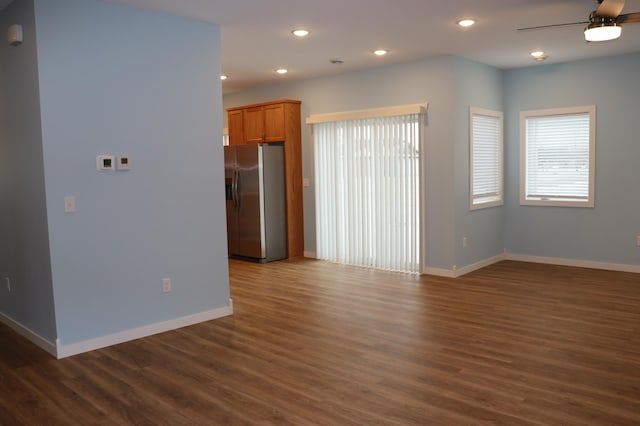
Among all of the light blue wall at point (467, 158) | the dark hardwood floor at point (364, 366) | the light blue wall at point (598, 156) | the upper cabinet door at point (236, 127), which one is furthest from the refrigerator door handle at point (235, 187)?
the light blue wall at point (598, 156)

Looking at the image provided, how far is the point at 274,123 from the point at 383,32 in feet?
9.72

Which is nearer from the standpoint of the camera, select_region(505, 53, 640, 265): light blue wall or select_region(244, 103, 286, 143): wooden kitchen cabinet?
select_region(505, 53, 640, 265): light blue wall

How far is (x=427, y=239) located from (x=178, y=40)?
3600 mm

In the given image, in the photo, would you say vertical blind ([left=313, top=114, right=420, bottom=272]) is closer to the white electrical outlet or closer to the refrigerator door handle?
the refrigerator door handle

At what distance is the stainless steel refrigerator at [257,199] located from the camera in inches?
290

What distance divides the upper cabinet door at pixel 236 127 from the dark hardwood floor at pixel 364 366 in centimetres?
336

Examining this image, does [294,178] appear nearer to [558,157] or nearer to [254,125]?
[254,125]

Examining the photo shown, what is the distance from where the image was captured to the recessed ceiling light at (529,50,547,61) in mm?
6059

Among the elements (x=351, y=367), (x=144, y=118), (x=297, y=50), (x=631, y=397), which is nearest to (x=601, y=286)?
(x=631, y=397)

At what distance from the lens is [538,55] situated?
6.21 m

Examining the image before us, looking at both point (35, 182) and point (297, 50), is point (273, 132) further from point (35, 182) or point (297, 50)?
point (35, 182)

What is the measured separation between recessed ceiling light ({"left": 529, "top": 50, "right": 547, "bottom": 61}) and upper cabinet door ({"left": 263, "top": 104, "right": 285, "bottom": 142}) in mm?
3276

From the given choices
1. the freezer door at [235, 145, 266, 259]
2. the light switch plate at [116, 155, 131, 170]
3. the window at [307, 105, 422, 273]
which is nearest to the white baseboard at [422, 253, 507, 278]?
the window at [307, 105, 422, 273]

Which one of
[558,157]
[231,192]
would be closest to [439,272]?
[558,157]
